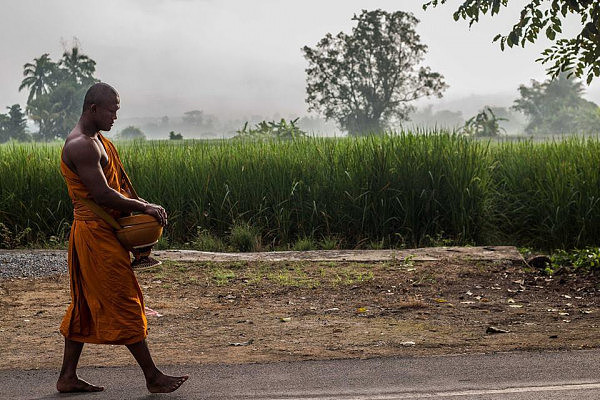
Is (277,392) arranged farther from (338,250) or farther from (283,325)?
(338,250)

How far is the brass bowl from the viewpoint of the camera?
4.93 meters

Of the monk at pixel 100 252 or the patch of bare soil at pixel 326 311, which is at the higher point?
the monk at pixel 100 252

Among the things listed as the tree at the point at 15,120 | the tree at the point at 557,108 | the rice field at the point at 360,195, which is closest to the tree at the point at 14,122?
the tree at the point at 15,120

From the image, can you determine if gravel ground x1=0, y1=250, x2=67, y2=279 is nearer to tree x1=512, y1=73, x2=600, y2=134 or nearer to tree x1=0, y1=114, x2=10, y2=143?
tree x1=0, y1=114, x2=10, y2=143

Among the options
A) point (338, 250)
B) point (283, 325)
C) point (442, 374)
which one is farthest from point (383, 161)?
point (442, 374)

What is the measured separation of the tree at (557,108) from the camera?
258 feet

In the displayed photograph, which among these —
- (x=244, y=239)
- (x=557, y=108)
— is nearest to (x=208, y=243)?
(x=244, y=239)

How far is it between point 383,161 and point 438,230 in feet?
4.38

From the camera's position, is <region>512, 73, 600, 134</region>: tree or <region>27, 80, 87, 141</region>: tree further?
<region>512, 73, 600, 134</region>: tree

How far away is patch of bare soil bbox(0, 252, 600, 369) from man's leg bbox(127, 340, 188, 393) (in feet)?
3.39

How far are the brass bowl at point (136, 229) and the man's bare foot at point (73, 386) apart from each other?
35.6 inches

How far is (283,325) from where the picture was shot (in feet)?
24.5

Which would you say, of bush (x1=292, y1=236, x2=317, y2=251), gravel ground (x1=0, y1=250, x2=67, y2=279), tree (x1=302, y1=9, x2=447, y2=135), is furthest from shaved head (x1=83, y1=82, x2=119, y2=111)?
tree (x1=302, y1=9, x2=447, y2=135)

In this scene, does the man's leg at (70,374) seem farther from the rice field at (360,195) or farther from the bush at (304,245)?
the rice field at (360,195)
